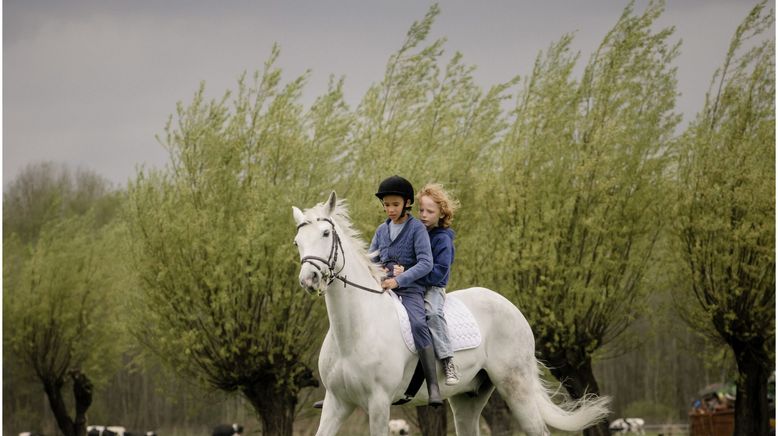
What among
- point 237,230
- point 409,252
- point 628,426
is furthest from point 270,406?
point 628,426

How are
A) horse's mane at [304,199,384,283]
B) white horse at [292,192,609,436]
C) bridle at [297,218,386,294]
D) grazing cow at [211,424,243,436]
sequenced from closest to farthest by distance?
bridle at [297,218,386,294], white horse at [292,192,609,436], horse's mane at [304,199,384,283], grazing cow at [211,424,243,436]

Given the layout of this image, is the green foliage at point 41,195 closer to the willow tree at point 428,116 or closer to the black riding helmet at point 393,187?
the willow tree at point 428,116

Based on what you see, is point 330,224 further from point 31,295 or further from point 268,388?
point 31,295

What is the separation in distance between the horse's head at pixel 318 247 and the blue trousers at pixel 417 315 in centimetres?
80

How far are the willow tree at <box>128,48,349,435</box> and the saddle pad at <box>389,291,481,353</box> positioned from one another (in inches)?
333

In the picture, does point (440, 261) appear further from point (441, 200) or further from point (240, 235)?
point (240, 235)

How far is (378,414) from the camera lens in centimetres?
629

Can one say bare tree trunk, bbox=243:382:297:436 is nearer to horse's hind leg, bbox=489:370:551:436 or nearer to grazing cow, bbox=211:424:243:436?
grazing cow, bbox=211:424:243:436

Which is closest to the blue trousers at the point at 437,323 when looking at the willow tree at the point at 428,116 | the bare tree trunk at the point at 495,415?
the willow tree at the point at 428,116

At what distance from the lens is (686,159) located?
16781 millimetres

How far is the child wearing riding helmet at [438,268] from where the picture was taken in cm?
676

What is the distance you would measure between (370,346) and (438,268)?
2.86 feet

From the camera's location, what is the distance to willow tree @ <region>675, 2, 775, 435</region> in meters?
15.9

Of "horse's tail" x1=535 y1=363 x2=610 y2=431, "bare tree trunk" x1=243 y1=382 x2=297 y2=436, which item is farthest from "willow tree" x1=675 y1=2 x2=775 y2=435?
"horse's tail" x1=535 y1=363 x2=610 y2=431
